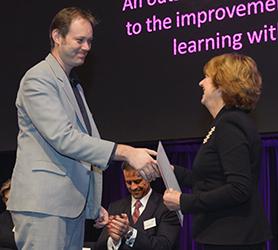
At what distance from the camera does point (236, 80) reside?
259 cm

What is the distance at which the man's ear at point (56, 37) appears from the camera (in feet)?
8.44

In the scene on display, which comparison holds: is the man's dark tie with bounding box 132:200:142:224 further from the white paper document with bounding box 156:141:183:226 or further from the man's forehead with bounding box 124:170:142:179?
the white paper document with bounding box 156:141:183:226

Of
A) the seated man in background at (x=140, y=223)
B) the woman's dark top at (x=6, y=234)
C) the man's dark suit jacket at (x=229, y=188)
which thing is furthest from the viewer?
the woman's dark top at (x=6, y=234)

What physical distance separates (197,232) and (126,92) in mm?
2307

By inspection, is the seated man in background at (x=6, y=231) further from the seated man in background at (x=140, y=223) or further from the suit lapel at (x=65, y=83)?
the suit lapel at (x=65, y=83)

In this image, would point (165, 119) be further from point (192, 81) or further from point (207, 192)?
point (207, 192)

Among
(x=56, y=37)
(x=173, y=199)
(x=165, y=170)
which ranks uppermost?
(x=56, y=37)

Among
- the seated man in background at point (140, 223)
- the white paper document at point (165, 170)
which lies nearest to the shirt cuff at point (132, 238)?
the seated man in background at point (140, 223)

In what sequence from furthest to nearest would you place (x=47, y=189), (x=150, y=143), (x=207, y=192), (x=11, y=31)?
(x=11, y=31) < (x=150, y=143) < (x=207, y=192) < (x=47, y=189)

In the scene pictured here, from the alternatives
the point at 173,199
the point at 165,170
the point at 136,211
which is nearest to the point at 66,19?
the point at 165,170

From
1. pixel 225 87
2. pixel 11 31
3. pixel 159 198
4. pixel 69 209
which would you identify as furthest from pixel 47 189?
pixel 11 31

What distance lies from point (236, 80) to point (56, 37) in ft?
2.54

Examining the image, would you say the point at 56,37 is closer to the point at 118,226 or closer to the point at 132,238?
the point at 118,226

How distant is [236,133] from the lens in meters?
2.44
